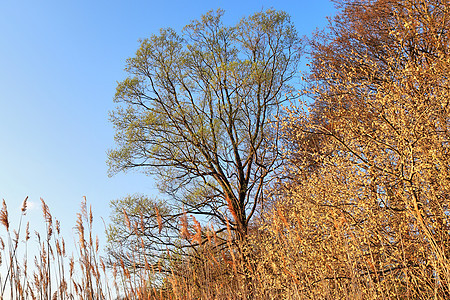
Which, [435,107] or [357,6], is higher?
[357,6]

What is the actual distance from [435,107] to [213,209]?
5895 millimetres

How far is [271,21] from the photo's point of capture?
31.8 ft

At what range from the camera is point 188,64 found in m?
9.75

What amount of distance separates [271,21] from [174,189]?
4.76 meters

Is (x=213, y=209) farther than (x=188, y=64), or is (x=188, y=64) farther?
(x=188, y=64)

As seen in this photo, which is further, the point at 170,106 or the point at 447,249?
the point at 170,106

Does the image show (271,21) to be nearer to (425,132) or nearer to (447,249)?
(425,132)

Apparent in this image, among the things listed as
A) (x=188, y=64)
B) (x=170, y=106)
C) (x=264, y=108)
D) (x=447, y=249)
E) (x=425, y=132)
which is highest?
(x=188, y=64)

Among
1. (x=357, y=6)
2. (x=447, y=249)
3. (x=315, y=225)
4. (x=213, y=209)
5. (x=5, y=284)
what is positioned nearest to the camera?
(x=5, y=284)

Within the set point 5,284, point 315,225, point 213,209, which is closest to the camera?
point 5,284

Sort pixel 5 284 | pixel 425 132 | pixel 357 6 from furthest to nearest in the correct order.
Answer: pixel 357 6 → pixel 425 132 → pixel 5 284

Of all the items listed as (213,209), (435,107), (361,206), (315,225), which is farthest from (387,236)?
(213,209)

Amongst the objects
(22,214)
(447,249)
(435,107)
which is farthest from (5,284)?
(435,107)

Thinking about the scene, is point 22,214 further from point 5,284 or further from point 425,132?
point 425,132
